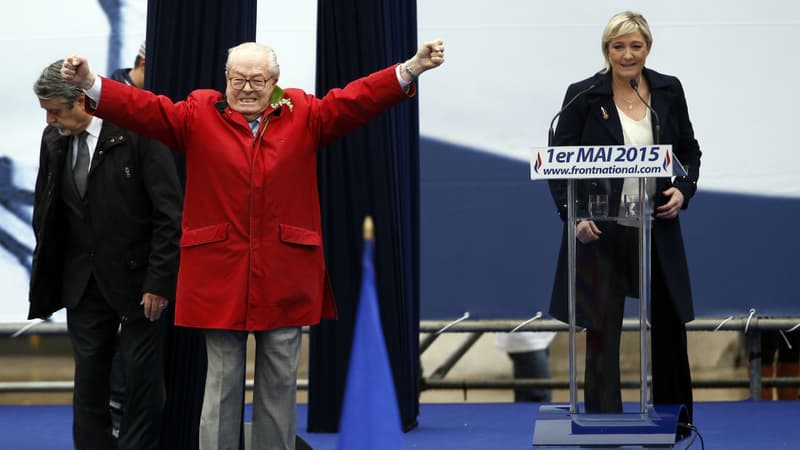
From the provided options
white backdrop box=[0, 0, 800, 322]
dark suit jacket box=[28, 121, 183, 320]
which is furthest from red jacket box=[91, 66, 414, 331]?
white backdrop box=[0, 0, 800, 322]

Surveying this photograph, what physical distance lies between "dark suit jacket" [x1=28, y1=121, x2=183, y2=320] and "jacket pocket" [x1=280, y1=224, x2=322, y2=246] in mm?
617

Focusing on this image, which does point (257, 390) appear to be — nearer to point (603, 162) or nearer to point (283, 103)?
point (283, 103)

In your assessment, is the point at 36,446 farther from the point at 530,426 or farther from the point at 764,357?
the point at 764,357

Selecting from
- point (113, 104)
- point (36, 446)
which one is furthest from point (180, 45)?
point (36, 446)

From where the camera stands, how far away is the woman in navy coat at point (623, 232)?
183 inches

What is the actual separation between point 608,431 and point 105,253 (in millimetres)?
1832

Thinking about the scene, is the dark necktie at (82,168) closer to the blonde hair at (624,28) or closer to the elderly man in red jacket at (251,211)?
Answer: the elderly man in red jacket at (251,211)

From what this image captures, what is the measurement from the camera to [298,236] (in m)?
4.41

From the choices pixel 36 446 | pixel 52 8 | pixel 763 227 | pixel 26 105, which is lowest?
pixel 36 446

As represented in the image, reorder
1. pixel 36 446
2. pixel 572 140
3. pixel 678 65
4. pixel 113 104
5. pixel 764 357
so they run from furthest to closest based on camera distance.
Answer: pixel 764 357
pixel 678 65
pixel 36 446
pixel 572 140
pixel 113 104

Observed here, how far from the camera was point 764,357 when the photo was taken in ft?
22.6

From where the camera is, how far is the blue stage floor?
18.6 feet

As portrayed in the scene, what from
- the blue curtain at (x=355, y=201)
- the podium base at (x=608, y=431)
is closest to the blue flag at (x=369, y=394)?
the podium base at (x=608, y=431)

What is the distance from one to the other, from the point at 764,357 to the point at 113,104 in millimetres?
3863
